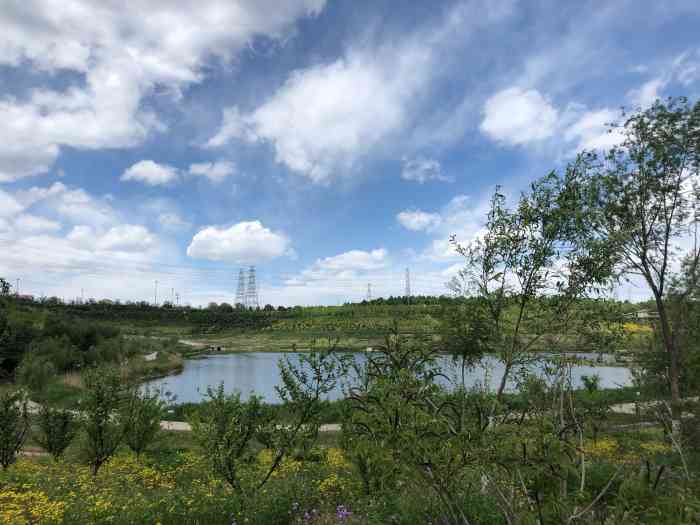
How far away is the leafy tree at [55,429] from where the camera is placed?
35.6 ft

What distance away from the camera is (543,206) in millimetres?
7426

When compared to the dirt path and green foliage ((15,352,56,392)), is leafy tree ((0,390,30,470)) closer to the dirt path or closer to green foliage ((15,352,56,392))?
the dirt path

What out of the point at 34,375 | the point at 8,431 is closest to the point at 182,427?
the point at 8,431

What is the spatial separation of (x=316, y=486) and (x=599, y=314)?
18.4 ft

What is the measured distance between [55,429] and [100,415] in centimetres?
224

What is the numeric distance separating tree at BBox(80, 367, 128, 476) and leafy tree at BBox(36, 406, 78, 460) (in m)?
0.89

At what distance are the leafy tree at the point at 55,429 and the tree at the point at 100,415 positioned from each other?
2.92 ft

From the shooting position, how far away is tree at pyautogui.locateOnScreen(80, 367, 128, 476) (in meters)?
9.77

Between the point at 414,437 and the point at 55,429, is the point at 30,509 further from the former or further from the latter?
the point at 414,437

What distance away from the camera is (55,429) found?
1095 centimetres

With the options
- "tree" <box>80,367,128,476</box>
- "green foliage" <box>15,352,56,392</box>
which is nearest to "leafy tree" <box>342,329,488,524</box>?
"tree" <box>80,367,128,476</box>

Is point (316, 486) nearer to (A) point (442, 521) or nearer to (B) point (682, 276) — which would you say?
(A) point (442, 521)

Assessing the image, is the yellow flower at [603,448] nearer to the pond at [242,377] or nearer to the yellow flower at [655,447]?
the yellow flower at [655,447]

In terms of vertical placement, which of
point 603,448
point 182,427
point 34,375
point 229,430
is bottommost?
point 182,427
